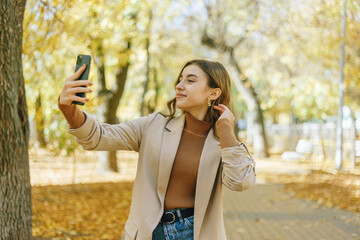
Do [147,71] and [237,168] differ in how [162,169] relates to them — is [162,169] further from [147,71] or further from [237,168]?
[147,71]

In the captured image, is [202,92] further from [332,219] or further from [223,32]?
[223,32]

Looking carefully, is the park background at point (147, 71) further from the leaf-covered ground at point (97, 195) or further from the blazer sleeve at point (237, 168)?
the blazer sleeve at point (237, 168)

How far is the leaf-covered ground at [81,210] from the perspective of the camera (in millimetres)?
7297

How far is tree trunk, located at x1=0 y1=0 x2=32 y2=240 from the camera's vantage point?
4488 millimetres

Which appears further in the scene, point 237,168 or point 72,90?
point 237,168

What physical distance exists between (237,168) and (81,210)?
25.1ft

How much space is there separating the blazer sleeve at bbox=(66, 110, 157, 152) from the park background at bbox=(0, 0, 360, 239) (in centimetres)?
125

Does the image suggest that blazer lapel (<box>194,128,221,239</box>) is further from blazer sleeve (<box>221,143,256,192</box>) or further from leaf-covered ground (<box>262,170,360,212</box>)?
leaf-covered ground (<box>262,170,360,212</box>)

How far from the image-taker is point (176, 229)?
264 centimetres

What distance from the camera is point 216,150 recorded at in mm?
2711

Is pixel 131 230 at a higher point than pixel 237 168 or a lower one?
lower

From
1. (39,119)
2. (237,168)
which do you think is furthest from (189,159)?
(39,119)

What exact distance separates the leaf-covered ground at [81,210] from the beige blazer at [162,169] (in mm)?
4644

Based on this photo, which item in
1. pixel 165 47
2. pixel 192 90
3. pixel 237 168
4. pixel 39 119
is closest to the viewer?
pixel 237 168
